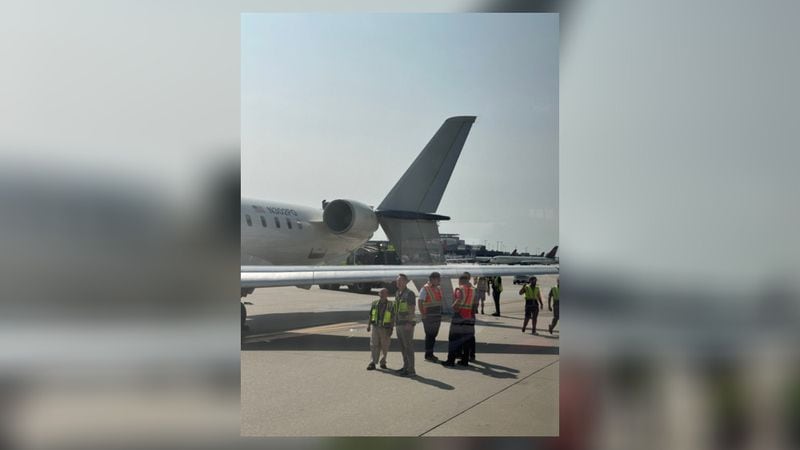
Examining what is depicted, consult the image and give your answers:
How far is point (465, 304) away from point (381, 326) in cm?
68

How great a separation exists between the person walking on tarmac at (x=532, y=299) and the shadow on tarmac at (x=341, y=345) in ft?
0.71

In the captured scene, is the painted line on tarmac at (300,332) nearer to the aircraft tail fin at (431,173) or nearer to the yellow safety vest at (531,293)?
the aircraft tail fin at (431,173)

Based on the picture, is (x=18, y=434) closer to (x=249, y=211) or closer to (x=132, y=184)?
(x=132, y=184)

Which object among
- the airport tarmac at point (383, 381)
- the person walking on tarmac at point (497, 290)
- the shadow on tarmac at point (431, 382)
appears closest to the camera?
the airport tarmac at point (383, 381)

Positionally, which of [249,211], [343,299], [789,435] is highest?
Answer: [249,211]

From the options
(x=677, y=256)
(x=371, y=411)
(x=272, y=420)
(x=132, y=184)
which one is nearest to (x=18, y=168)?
(x=132, y=184)

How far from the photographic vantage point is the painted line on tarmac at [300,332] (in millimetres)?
4164

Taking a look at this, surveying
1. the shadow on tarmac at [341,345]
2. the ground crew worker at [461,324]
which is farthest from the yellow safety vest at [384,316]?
the ground crew worker at [461,324]

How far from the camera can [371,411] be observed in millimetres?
3869

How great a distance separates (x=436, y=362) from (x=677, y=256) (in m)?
1.80

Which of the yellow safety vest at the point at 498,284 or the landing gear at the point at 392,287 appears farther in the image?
the yellow safety vest at the point at 498,284

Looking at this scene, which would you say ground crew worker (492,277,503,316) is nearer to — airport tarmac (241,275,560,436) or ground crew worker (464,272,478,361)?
airport tarmac (241,275,560,436)

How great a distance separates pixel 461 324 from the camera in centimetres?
430

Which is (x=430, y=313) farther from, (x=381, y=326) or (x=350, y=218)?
(x=350, y=218)
